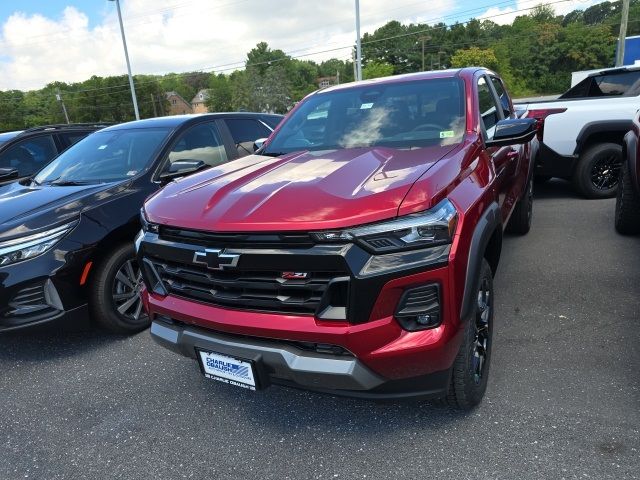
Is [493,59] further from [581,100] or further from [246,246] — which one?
[246,246]

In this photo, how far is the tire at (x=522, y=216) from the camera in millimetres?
5160

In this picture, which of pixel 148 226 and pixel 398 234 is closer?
pixel 398 234

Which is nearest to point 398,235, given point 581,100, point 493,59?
point 581,100

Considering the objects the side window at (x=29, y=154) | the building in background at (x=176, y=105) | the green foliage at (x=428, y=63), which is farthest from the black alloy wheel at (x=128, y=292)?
the building in background at (x=176, y=105)

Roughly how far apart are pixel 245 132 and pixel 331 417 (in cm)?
354

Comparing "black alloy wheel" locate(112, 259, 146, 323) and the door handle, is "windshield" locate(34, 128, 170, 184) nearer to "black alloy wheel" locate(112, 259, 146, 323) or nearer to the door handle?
"black alloy wheel" locate(112, 259, 146, 323)

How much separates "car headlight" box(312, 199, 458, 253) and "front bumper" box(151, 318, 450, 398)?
1.63 ft

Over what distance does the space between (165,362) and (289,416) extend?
1.16 m

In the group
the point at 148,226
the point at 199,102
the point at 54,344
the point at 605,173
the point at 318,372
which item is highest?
the point at 199,102

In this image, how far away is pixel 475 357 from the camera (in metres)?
2.48

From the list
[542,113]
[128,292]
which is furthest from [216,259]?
[542,113]

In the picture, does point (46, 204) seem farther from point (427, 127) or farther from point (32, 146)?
point (32, 146)

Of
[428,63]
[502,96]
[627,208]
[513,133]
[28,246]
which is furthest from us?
[428,63]

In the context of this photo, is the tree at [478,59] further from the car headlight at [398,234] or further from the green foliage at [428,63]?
the car headlight at [398,234]
